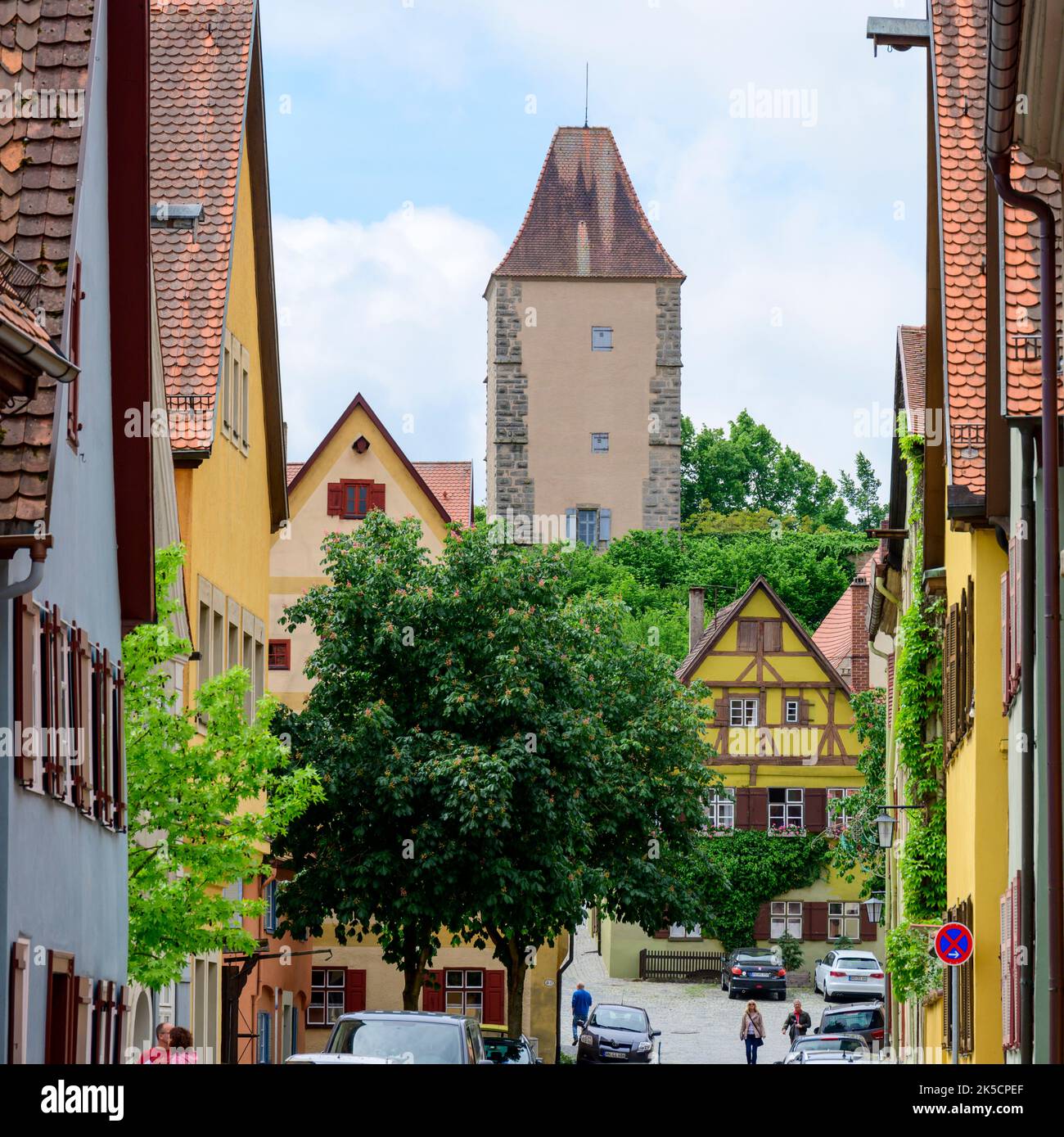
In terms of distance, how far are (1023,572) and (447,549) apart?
1719 centimetres

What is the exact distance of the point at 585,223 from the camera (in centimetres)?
9512

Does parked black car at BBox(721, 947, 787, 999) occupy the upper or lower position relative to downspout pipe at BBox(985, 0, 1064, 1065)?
lower

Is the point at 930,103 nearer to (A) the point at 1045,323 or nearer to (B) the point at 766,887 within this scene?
(A) the point at 1045,323

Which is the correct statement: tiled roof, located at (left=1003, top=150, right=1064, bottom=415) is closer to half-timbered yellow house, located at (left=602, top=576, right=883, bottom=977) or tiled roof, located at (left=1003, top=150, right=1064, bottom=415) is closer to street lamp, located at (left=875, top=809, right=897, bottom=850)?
street lamp, located at (left=875, top=809, right=897, bottom=850)

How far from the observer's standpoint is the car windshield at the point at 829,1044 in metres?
30.6

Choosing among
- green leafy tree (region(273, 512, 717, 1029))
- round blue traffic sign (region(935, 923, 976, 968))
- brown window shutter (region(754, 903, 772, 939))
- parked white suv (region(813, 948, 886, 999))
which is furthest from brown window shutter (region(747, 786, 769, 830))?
round blue traffic sign (region(935, 923, 976, 968))

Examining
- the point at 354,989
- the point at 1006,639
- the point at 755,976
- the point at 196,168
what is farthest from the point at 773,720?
the point at 1006,639

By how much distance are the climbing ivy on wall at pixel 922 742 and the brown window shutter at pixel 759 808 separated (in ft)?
112

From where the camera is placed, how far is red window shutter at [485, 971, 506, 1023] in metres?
39.2

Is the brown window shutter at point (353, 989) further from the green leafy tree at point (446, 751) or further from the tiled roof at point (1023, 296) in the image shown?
the tiled roof at point (1023, 296)

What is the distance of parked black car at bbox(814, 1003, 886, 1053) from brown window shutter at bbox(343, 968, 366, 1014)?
848cm

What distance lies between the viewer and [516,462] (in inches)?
3639

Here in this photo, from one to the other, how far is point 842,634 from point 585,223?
33471 mm
